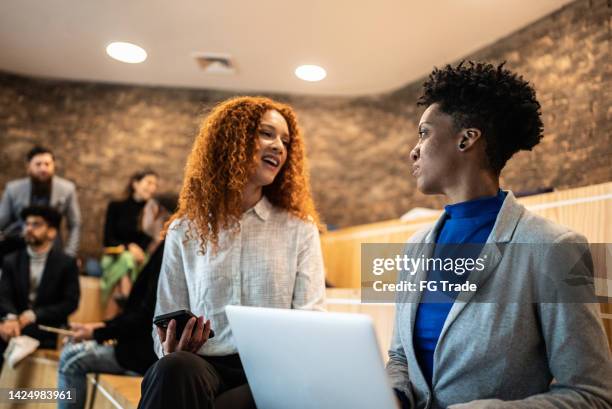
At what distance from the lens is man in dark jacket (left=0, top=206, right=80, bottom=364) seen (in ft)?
11.1

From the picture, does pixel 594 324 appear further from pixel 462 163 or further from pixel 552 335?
pixel 462 163

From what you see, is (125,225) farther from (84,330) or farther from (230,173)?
(230,173)

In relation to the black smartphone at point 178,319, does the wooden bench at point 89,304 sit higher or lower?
lower

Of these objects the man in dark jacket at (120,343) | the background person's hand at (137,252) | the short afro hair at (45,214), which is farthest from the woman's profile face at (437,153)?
the background person's hand at (137,252)

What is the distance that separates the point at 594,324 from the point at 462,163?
44cm

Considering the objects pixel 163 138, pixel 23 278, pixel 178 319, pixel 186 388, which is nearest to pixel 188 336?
pixel 178 319

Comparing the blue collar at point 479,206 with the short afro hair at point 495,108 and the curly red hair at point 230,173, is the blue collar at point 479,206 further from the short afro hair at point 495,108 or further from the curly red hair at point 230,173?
the curly red hair at point 230,173

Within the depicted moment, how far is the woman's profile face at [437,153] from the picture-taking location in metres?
1.30

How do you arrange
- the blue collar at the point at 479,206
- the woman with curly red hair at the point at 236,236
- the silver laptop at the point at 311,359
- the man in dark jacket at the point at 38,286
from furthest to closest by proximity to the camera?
the man in dark jacket at the point at 38,286 < the woman with curly red hair at the point at 236,236 < the blue collar at the point at 479,206 < the silver laptop at the point at 311,359

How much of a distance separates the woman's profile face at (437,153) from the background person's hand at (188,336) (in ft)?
2.04

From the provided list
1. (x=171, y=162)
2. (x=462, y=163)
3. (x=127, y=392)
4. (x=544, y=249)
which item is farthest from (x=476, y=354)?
(x=171, y=162)

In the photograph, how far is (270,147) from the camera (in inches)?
69.2

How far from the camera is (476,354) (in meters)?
1.09

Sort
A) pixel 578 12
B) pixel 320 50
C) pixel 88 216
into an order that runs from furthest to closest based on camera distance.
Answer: pixel 88 216 → pixel 320 50 → pixel 578 12
